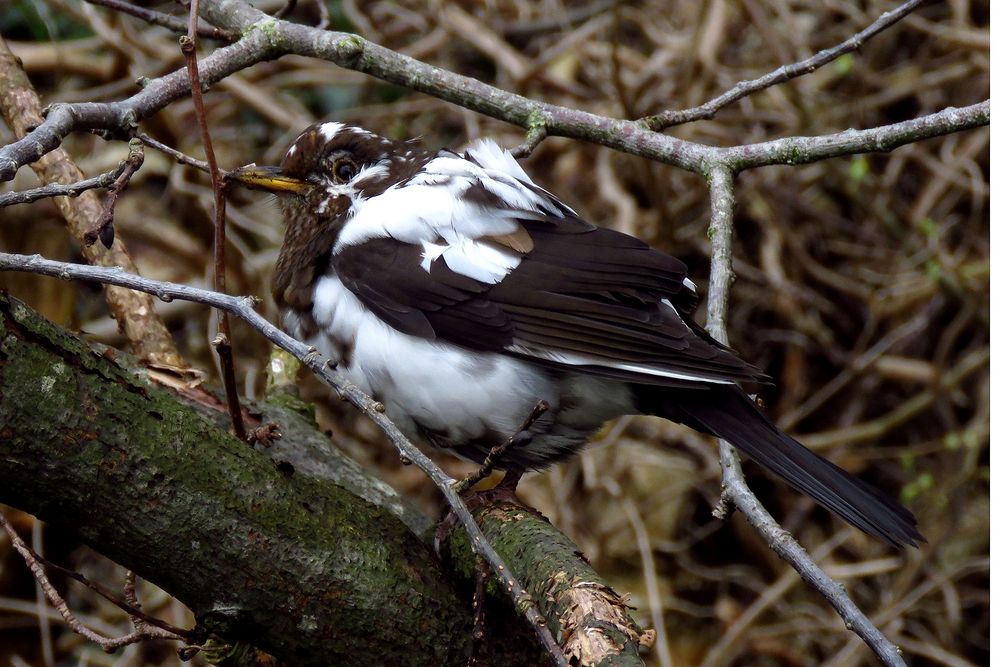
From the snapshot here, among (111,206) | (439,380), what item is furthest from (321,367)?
(439,380)

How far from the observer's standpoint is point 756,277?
15.3ft

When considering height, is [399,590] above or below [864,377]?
below

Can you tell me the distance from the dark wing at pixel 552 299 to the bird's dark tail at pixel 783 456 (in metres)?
0.13

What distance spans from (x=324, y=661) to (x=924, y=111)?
4.04 metres

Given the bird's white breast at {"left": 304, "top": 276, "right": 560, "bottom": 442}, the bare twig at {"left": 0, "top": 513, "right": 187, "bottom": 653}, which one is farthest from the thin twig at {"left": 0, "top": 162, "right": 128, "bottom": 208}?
the bird's white breast at {"left": 304, "top": 276, "right": 560, "bottom": 442}

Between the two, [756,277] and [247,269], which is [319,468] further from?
[756,277]

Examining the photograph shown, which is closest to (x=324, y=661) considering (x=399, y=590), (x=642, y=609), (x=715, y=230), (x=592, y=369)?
(x=399, y=590)

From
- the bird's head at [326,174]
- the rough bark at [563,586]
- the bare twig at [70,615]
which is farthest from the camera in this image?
the bird's head at [326,174]

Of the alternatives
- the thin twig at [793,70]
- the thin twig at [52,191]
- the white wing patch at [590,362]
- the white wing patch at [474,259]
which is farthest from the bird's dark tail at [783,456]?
the thin twig at [52,191]

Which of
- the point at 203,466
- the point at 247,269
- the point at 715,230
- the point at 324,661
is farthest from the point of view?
the point at 247,269

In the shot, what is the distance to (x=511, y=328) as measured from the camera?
2.27 meters

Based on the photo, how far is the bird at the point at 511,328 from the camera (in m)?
2.17

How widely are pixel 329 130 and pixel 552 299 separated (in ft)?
2.57

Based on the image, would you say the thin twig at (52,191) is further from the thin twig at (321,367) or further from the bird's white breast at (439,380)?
the bird's white breast at (439,380)
